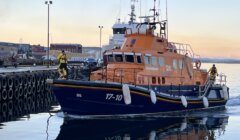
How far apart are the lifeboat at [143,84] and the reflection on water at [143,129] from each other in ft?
2.34

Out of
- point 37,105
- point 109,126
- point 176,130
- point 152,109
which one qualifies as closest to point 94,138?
point 109,126

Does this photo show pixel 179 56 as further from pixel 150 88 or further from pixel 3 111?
pixel 3 111

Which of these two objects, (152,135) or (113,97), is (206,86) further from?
(152,135)

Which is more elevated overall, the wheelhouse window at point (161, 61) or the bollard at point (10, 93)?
the wheelhouse window at point (161, 61)

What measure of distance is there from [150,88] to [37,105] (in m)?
10.4

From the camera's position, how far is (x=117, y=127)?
20.8 meters

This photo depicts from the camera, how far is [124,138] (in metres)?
18.4

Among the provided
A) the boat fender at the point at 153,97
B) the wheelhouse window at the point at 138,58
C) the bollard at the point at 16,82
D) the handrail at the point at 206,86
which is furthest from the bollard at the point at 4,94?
the handrail at the point at 206,86

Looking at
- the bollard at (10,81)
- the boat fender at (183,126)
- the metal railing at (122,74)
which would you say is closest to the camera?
the boat fender at (183,126)

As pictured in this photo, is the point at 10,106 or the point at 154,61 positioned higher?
the point at 154,61

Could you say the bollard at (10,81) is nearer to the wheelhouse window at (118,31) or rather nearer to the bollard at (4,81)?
the bollard at (4,81)

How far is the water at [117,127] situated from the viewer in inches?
741

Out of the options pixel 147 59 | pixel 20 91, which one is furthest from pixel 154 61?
pixel 20 91

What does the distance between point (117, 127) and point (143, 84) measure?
3.66m
